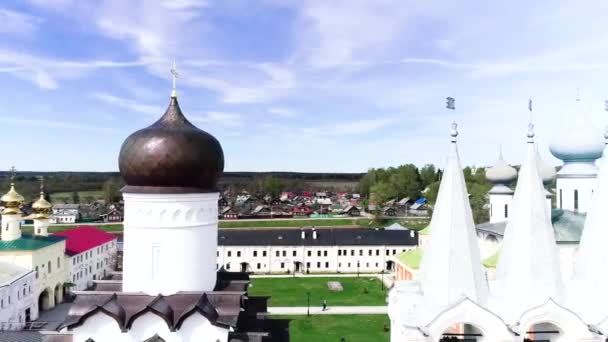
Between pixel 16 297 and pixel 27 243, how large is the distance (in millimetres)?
4465

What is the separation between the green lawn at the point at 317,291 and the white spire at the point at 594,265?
2325 cm

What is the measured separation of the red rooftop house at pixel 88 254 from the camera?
3709cm

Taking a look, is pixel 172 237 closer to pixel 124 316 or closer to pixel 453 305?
pixel 124 316

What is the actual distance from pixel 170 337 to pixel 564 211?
1795 centimetres

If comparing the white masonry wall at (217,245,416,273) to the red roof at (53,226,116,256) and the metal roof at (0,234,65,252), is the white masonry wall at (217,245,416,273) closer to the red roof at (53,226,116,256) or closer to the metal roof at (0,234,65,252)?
the red roof at (53,226,116,256)

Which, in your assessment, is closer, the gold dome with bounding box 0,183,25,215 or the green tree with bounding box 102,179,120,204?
the gold dome with bounding box 0,183,25,215

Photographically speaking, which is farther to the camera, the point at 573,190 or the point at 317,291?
the point at 317,291

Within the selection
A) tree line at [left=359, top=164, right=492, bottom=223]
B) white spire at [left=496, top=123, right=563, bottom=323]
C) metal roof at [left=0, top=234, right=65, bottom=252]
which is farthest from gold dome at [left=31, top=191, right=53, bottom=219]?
tree line at [left=359, top=164, right=492, bottom=223]

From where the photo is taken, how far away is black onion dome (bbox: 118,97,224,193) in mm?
12719

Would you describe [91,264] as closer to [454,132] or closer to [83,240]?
[83,240]

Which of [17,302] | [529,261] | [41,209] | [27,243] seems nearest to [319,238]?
[41,209]

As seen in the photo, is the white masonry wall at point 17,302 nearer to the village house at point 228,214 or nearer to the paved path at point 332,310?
the paved path at point 332,310

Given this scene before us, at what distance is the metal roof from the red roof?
3.64m

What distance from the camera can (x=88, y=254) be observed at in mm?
39469
